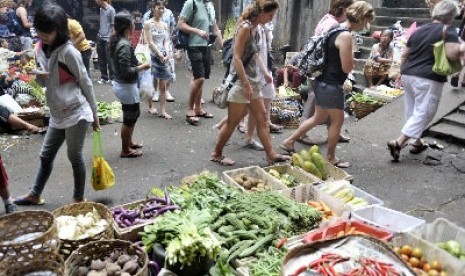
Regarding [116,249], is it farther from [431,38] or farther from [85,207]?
[431,38]

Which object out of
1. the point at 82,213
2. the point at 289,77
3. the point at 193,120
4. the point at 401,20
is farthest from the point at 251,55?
the point at 401,20

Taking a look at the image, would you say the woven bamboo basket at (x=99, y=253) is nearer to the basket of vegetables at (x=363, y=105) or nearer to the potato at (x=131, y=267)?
the potato at (x=131, y=267)

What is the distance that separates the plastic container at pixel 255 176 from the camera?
4597 mm

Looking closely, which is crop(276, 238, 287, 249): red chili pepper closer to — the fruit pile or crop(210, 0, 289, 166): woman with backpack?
the fruit pile

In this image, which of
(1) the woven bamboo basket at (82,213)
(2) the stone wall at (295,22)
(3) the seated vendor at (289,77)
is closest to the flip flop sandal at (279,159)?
(1) the woven bamboo basket at (82,213)

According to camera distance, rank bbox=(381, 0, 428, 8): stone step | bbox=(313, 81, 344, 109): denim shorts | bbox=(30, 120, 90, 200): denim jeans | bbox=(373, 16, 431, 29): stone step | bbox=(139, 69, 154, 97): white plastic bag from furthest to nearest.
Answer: bbox=(381, 0, 428, 8): stone step, bbox=(373, 16, 431, 29): stone step, bbox=(139, 69, 154, 97): white plastic bag, bbox=(313, 81, 344, 109): denim shorts, bbox=(30, 120, 90, 200): denim jeans

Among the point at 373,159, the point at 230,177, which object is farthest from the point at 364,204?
the point at 373,159

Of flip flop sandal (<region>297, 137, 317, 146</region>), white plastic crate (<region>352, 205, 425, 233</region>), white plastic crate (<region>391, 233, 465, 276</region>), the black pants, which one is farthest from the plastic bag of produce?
the black pants

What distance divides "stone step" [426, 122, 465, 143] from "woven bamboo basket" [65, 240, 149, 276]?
220 inches

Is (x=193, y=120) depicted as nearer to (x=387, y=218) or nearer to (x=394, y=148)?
(x=394, y=148)

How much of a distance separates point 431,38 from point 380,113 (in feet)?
7.26

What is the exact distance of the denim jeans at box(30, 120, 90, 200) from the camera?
13.4 ft

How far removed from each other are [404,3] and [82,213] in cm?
1159

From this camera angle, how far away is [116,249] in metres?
3.22
